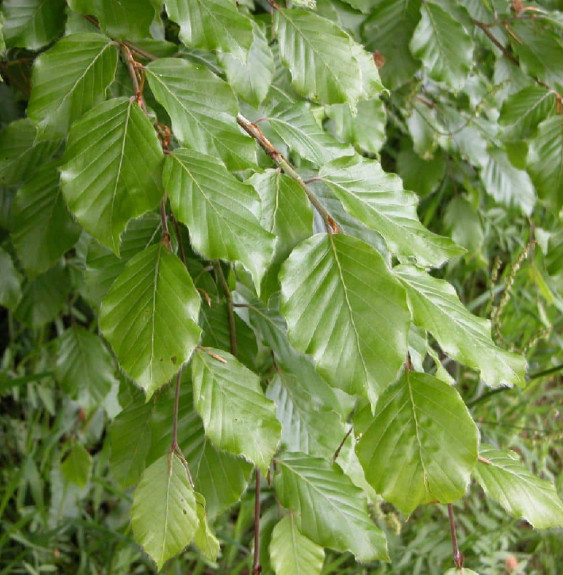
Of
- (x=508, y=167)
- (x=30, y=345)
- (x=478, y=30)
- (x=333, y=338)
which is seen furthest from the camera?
(x=30, y=345)

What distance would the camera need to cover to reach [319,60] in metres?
0.84

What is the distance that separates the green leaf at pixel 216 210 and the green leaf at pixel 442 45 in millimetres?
685

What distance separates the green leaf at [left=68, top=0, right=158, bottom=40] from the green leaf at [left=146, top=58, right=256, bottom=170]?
10 cm

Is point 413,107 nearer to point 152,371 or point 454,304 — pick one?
point 454,304

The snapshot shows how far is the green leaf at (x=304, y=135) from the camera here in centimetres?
77

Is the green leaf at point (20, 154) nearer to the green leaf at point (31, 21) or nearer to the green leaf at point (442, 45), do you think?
the green leaf at point (31, 21)

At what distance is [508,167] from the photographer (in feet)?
5.09

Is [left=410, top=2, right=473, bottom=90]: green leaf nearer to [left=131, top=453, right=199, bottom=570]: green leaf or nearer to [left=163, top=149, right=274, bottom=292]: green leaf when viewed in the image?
[left=163, top=149, right=274, bottom=292]: green leaf

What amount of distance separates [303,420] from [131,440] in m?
0.21

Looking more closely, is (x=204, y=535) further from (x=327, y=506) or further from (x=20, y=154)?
(x=20, y=154)

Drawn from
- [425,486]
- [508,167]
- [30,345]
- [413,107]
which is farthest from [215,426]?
[30,345]

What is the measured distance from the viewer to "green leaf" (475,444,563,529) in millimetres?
672

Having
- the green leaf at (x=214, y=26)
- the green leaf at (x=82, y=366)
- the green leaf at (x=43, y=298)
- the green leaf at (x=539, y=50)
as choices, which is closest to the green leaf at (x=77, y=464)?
the green leaf at (x=82, y=366)

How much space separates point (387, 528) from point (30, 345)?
44.8 inches
